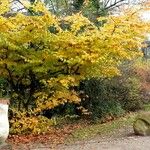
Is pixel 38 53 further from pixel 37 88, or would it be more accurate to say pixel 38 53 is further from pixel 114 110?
pixel 114 110

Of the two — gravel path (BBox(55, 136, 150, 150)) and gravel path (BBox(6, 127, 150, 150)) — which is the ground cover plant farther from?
gravel path (BBox(55, 136, 150, 150))

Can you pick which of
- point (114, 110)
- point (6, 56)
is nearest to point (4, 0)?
point (6, 56)

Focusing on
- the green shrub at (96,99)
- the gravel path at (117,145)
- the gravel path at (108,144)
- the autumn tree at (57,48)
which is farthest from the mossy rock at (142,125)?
the green shrub at (96,99)

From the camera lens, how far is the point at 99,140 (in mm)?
14195

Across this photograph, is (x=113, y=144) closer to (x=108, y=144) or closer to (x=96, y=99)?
(x=108, y=144)

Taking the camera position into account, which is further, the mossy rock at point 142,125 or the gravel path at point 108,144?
the mossy rock at point 142,125

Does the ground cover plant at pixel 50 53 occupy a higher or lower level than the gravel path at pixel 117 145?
higher

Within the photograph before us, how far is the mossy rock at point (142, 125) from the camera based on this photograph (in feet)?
47.4

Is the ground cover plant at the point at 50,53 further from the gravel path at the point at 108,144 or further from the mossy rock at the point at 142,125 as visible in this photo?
the gravel path at the point at 108,144

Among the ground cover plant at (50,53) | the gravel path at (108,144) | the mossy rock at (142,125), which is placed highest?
the ground cover plant at (50,53)

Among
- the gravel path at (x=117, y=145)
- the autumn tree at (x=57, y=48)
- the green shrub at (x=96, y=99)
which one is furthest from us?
the green shrub at (x=96, y=99)

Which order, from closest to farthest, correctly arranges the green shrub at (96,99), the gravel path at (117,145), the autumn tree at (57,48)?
1. the gravel path at (117,145)
2. the autumn tree at (57,48)
3. the green shrub at (96,99)

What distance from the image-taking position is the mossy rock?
14.5m

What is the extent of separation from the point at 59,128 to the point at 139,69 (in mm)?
10837
